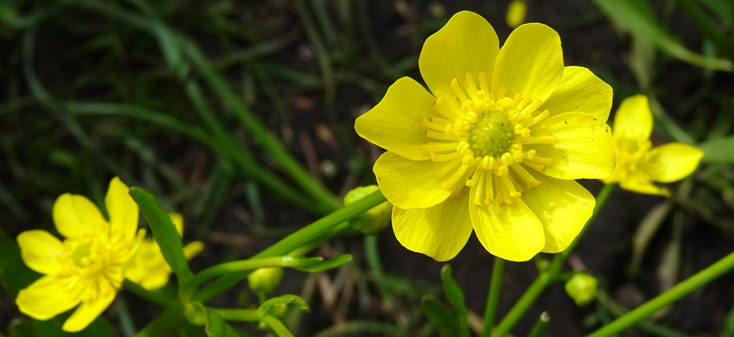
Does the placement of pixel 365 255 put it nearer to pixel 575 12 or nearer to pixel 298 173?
pixel 298 173

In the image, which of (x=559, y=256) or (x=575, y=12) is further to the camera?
(x=575, y=12)

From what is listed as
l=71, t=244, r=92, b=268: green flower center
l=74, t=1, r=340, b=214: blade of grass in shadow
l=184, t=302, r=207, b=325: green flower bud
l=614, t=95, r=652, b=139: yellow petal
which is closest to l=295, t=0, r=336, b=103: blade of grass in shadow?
l=74, t=1, r=340, b=214: blade of grass in shadow

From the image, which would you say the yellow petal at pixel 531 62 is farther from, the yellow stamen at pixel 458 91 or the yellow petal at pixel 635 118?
the yellow petal at pixel 635 118

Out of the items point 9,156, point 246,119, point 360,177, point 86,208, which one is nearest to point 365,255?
point 360,177

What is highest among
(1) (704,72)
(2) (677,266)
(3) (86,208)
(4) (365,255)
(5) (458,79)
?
(5) (458,79)

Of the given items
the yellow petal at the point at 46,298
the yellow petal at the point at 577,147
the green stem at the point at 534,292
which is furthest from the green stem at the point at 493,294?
the yellow petal at the point at 46,298

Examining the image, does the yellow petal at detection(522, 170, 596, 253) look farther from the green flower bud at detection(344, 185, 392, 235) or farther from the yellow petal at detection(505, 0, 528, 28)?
the yellow petal at detection(505, 0, 528, 28)

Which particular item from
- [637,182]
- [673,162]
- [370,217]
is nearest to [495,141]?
[370,217]
